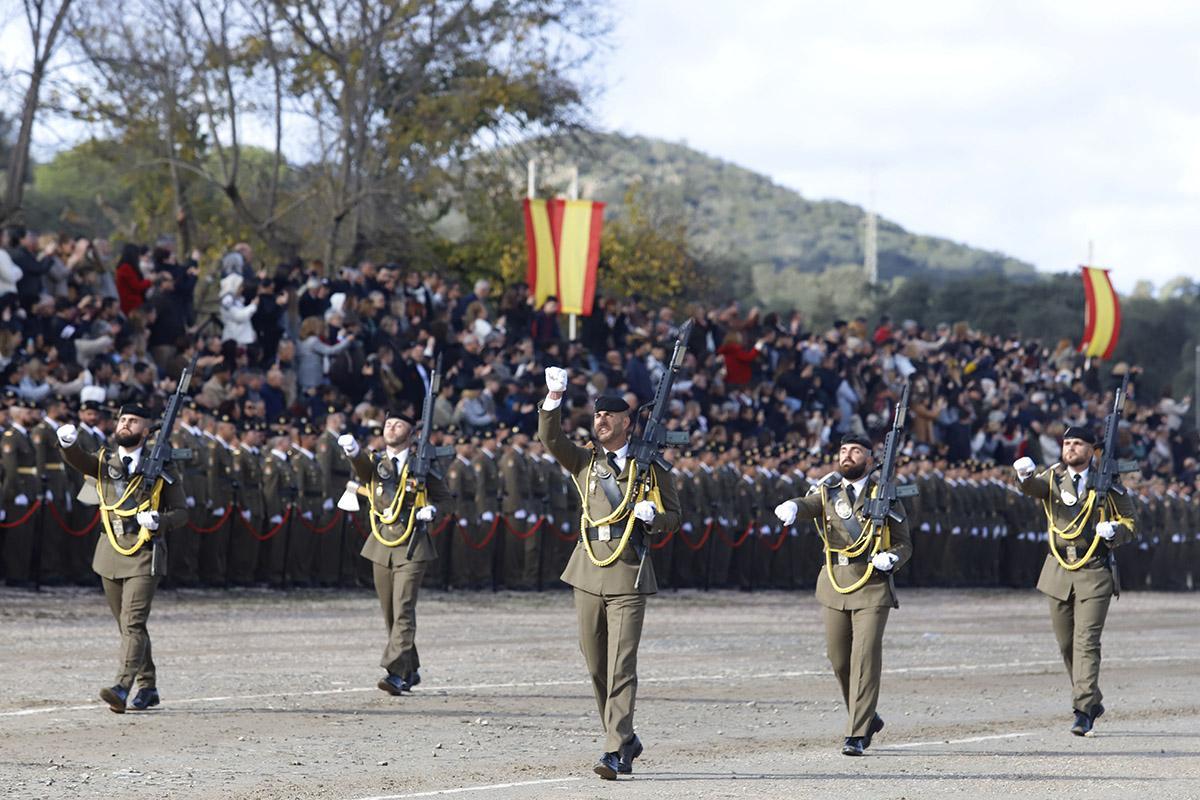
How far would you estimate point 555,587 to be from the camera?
24609 mm

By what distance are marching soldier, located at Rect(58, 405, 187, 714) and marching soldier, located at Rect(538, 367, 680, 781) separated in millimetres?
2892

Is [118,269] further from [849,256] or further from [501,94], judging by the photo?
[849,256]

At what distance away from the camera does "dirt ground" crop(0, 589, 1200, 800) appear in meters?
10.0

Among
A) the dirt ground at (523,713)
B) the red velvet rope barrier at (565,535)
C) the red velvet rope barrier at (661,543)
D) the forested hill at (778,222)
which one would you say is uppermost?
the forested hill at (778,222)

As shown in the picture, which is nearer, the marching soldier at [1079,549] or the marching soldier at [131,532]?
the marching soldier at [131,532]

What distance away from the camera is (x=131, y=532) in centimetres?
1238

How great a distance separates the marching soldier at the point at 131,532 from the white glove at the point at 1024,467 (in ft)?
17.0

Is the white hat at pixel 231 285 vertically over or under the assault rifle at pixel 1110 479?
over

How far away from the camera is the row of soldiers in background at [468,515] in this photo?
1919cm

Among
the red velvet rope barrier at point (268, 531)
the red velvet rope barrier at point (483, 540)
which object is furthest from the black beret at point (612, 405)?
the red velvet rope barrier at point (483, 540)

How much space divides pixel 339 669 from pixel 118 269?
9.48 m

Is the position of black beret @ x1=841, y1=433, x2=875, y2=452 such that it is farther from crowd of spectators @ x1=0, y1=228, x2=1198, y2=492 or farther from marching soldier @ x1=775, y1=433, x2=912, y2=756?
crowd of spectators @ x1=0, y1=228, x2=1198, y2=492

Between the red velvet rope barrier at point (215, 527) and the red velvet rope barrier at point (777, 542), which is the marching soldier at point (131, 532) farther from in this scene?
the red velvet rope barrier at point (777, 542)

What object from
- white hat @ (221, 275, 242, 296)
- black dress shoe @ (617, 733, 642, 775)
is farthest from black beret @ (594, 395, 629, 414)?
white hat @ (221, 275, 242, 296)
